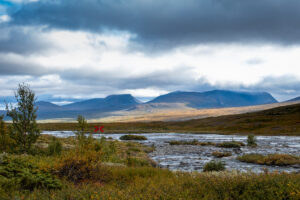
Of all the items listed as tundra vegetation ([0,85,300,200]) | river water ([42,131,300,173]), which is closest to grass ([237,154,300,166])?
river water ([42,131,300,173])

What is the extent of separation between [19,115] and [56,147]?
3582mm

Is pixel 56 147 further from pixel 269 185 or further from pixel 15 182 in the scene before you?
pixel 269 185

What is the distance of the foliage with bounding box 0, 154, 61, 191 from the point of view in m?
7.51

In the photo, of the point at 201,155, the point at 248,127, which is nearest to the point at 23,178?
the point at 201,155

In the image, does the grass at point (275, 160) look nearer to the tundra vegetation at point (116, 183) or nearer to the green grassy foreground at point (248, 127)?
the tundra vegetation at point (116, 183)

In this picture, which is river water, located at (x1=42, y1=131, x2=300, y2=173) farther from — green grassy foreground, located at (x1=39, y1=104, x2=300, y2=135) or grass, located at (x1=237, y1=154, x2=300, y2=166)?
green grassy foreground, located at (x1=39, y1=104, x2=300, y2=135)

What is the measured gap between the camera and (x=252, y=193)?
697 cm

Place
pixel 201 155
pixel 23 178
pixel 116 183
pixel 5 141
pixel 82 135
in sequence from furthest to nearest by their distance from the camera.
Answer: pixel 201 155 → pixel 5 141 → pixel 82 135 → pixel 116 183 → pixel 23 178

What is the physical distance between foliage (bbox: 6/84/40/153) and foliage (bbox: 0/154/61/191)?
648 cm

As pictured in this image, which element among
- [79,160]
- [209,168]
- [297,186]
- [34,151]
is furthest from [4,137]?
[297,186]

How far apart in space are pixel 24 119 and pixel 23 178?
792 centimetres

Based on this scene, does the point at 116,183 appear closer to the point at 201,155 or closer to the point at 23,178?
the point at 23,178

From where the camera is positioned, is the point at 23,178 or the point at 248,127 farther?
the point at 248,127

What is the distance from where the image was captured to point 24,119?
15.0 m
